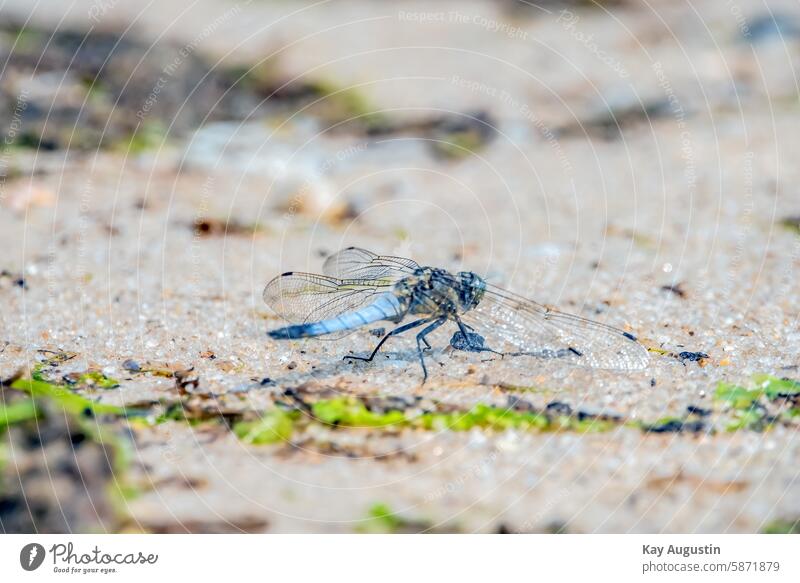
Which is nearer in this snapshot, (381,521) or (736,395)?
(381,521)

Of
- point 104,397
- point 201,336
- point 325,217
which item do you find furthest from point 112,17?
point 104,397

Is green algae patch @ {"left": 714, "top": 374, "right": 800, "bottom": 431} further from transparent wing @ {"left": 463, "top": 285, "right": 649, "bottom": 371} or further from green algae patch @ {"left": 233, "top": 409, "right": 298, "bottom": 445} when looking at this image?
green algae patch @ {"left": 233, "top": 409, "right": 298, "bottom": 445}

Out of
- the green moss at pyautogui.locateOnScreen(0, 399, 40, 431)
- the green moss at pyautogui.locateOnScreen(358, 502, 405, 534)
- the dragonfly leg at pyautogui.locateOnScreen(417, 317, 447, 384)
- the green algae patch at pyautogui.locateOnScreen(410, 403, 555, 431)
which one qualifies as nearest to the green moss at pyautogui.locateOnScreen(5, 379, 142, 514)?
the green moss at pyautogui.locateOnScreen(0, 399, 40, 431)

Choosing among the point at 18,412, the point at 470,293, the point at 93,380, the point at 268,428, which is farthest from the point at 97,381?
the point at 470,293

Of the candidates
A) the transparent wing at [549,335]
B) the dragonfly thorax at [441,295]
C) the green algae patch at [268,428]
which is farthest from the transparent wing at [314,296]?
the green algae patch at [268,428]

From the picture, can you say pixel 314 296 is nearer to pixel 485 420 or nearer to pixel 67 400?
pixel 485 420
